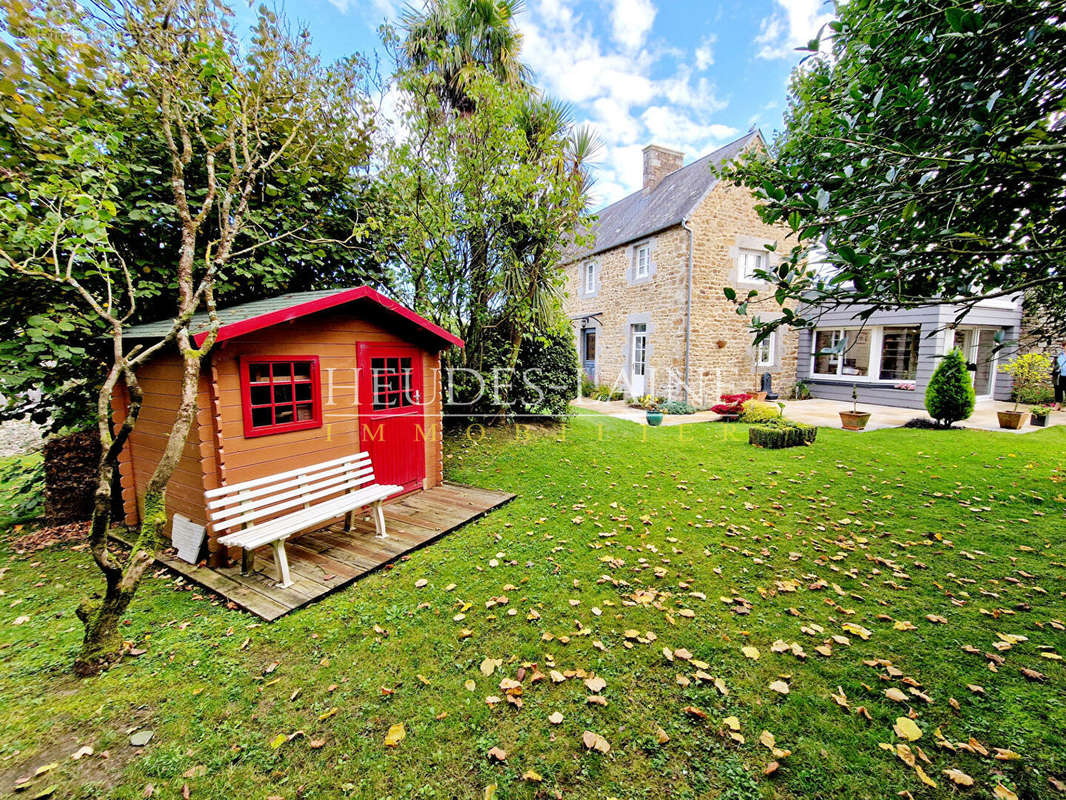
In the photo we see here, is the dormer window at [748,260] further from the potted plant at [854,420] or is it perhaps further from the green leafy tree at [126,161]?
the green leafy tree at [126,161]

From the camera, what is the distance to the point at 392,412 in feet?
19.8

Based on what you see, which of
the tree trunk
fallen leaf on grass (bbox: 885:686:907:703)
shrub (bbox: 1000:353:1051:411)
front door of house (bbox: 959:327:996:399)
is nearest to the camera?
fallen leaf on grass (bbox: 885:686:907:703)

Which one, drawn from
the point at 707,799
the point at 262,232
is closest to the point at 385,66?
the point at 262,232

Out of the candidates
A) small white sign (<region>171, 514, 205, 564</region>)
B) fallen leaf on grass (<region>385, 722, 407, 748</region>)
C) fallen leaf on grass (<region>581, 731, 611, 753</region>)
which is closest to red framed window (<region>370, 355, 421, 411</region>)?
small white sign (<region>171, 514, 205, 564</region>)

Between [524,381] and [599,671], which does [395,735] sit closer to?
[599,671]

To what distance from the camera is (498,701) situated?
8.73ft

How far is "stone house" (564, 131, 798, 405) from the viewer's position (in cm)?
1352

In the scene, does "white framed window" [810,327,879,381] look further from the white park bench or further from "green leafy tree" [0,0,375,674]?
"green leafy tree" [0,0,375,674]

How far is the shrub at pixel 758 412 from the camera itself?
398 inches

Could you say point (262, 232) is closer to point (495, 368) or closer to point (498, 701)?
point (495, 368)

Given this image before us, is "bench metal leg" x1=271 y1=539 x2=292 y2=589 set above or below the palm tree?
below

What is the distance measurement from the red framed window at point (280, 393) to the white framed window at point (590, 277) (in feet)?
49.2

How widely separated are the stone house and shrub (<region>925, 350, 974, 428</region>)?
15.5 feet

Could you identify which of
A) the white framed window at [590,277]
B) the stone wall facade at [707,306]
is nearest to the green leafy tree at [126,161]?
the stone wall facade at [707,306]
